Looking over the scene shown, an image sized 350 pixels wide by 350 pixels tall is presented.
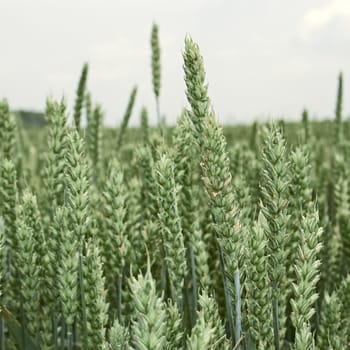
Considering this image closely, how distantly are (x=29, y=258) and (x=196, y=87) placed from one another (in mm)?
683

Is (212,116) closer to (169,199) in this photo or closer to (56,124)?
(169,199)

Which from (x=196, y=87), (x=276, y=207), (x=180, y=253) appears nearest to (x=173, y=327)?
(x=180, y=253)

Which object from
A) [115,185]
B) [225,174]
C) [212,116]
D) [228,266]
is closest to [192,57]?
[212,116]

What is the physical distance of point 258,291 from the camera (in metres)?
1.36

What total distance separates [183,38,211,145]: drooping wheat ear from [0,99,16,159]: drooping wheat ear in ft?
4.55

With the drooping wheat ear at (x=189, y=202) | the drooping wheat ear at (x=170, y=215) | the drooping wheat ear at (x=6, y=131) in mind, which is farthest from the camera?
the drooping wheat ear at (x=6, y=131)

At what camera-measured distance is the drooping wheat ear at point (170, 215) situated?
1438 mm

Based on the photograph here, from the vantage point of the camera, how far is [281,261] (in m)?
1.35

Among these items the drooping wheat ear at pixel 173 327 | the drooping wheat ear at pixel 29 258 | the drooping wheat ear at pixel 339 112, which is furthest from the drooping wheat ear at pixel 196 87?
the drooping wheat ear at pixel 339 112

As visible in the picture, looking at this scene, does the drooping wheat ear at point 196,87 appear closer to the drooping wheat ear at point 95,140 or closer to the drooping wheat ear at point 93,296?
the drooping wheat ear at point 93,296

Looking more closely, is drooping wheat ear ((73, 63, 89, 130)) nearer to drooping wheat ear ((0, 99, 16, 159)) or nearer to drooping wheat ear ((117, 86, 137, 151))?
drooping wheat ear ((0, 99, 16, 159))

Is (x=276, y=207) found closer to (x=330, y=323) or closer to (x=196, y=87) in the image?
(x=196, y=87)

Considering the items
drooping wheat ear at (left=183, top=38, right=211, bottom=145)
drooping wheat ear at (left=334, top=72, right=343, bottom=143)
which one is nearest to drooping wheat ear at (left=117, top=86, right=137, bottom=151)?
drooping wheat ear at (left=334, top=72, right=343, bottom=143)

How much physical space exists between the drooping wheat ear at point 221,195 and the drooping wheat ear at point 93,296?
361mm
